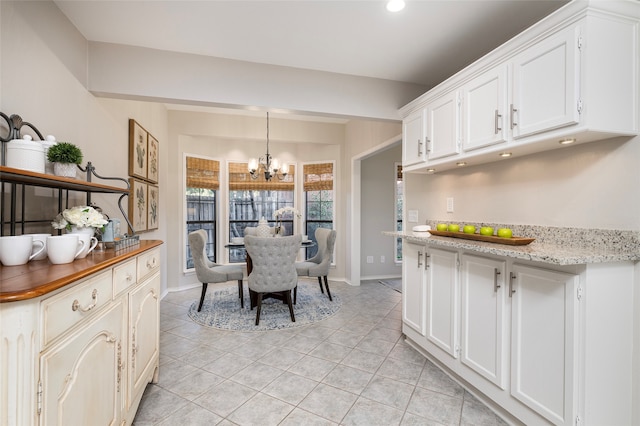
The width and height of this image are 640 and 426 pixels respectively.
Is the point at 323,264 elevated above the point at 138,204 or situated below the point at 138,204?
below

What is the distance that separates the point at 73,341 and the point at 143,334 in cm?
81

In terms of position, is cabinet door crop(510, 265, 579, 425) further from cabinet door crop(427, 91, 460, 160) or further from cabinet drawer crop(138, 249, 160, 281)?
cabinet drawer crop(138, 249, 160, 281)

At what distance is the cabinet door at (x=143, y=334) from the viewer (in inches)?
61.5

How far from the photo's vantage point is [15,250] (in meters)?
1.14

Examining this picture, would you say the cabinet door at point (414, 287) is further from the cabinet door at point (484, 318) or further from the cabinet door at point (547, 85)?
the cabinet door at point (547, 85)

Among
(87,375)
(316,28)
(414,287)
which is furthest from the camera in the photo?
(414,287)

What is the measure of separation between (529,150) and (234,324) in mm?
3191

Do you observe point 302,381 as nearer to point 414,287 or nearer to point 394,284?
Result: point 414,287

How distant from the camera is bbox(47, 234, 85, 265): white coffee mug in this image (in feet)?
3.98

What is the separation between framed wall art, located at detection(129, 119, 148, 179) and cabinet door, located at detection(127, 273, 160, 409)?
65.0 inches

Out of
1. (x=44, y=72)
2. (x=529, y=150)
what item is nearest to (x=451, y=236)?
(x=529, y=150)

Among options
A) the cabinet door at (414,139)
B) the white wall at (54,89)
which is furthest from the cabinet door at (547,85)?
the white wall at (54,89)

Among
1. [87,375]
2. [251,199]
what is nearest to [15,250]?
[87,375]

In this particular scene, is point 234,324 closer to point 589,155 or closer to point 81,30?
point 81,30
